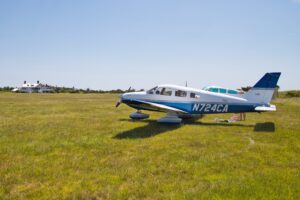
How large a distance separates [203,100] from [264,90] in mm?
3397

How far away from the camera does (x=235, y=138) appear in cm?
1078

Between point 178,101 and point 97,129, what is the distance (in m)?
5.46

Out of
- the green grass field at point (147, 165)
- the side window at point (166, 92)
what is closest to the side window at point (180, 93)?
the side window at point (166, 92)

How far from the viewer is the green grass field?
17.4 feet

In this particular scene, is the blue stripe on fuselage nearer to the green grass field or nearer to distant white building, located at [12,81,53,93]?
the green grass field

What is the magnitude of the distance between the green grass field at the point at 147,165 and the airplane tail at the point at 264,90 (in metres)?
2.99

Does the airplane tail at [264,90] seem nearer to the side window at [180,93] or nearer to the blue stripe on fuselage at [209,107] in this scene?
the blue stripe on fuselage at [209,107]

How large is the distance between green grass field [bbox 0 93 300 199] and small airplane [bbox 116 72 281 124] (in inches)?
116

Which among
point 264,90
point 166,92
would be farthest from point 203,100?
point 264,90

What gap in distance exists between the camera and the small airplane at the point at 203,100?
14094 millimetres

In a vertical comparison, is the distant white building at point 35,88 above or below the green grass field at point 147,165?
above

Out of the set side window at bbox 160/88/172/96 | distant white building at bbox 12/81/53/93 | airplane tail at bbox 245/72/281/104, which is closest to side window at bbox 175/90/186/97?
side window at bbox 160/88/172/96

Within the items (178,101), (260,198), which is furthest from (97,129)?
(260,198)

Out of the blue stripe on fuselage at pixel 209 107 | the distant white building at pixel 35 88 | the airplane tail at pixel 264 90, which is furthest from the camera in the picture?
the distant white building at pixel 35 88
